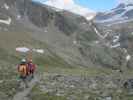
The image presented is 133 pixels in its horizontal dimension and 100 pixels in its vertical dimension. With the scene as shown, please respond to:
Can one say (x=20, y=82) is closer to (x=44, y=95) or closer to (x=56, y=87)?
(x=56, y=87)

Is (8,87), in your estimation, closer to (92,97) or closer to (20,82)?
(20,82)

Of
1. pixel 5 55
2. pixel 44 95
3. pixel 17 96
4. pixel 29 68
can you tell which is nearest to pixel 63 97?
pixel 44 95

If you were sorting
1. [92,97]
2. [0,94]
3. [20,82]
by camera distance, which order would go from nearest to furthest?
1. [92,97]
2. [0,94]
3. [20,82]

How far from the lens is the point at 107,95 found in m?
29.8

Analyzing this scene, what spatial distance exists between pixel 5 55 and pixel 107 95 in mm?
156557

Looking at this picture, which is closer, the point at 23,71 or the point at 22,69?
the point at 22,69

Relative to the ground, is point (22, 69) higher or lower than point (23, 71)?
higher

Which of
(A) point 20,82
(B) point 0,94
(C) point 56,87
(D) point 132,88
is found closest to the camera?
(B) point 0,94

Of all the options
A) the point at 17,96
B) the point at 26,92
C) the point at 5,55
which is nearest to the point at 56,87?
the point at 26,92

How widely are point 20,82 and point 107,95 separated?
1149 cm

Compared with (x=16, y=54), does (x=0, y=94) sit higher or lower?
lower

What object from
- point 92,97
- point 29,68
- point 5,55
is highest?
point 5,55

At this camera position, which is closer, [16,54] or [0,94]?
[0,94]

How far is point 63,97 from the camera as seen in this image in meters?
29.1
